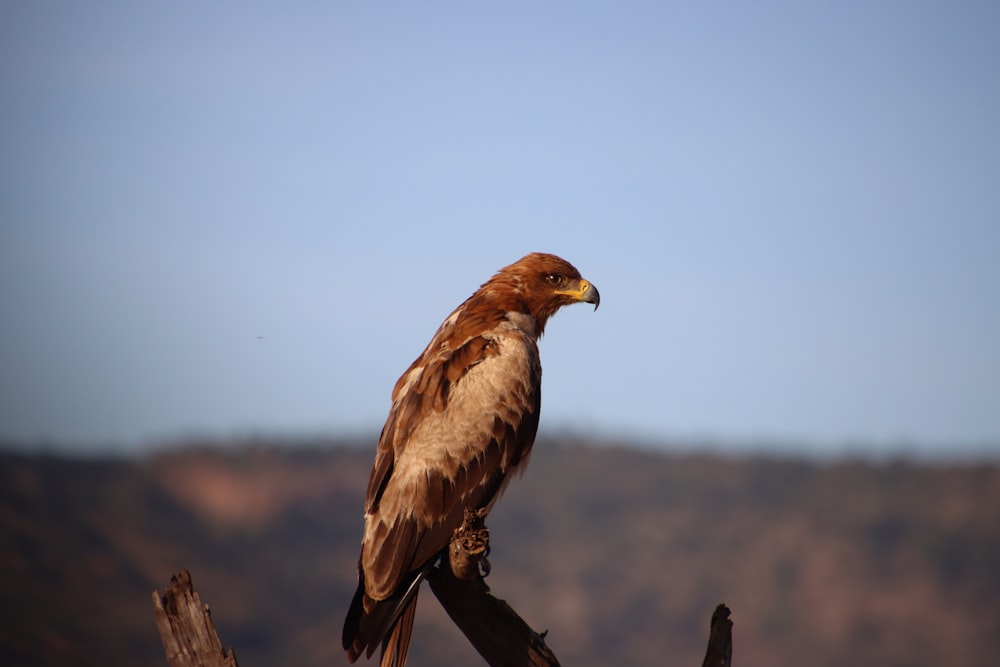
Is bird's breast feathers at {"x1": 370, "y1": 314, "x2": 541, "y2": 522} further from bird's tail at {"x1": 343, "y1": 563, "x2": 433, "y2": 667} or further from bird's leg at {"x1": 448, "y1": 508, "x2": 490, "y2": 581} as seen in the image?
bird's leg at {"x1": 448, "y1": 508, "x2": 490, "y2": 581}

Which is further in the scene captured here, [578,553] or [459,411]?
[578,553]

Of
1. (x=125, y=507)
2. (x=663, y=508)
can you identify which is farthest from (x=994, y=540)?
(x=125, y=507)

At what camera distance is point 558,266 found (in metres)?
11.0

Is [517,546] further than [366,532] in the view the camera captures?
Yes

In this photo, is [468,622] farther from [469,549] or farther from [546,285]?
[546,285]

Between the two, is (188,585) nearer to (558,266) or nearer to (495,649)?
(495,649)

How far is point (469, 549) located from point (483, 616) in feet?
1.94

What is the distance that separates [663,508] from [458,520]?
54.5 meters

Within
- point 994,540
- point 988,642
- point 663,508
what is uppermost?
point 663,508

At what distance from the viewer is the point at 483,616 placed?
830 centimetres

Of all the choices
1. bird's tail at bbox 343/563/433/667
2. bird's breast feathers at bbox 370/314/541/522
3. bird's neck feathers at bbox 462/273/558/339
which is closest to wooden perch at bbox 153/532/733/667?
bird's tail at bbox 343/563/433/667

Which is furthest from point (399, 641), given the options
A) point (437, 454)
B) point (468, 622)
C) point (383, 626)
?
point (437, 454)

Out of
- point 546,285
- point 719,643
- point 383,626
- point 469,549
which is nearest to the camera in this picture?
point 469,549

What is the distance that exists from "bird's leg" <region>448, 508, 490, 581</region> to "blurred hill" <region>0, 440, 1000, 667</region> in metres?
33.1
